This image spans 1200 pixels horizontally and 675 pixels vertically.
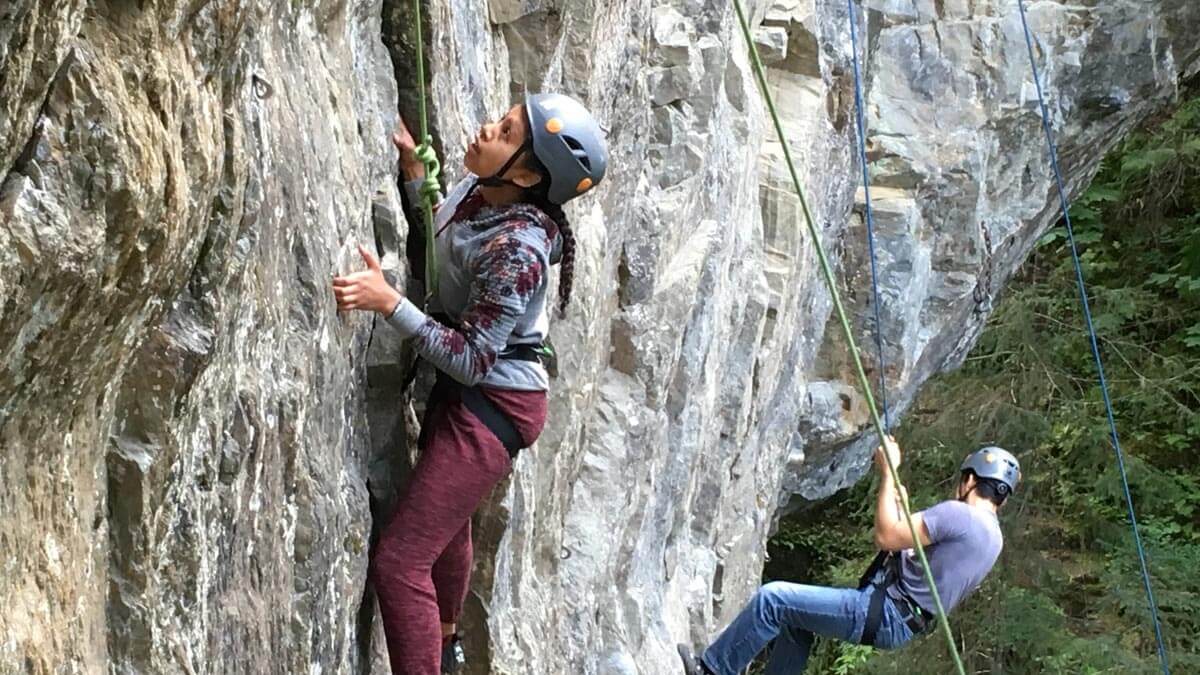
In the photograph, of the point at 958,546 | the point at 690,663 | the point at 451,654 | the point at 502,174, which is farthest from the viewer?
the point at 690,663

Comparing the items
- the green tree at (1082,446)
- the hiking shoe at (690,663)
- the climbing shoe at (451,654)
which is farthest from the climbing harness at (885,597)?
the green tree at (1082,446)

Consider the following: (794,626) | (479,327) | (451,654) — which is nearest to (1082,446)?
(794,626)

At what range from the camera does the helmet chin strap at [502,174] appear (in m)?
3.23

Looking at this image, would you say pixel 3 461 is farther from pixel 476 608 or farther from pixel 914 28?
pixel 914 28

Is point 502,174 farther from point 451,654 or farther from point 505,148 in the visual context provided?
point 451,654

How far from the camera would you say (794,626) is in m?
6.07

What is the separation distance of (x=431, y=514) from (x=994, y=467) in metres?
3.15

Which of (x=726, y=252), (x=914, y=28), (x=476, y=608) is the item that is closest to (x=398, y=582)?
(x=476, y=608)

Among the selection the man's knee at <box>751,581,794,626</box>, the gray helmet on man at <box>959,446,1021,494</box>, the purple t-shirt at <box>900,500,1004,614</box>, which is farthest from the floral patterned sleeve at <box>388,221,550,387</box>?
the man's knee at <box>751,581,794,626</box>

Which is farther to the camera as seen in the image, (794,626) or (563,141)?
(794,626)

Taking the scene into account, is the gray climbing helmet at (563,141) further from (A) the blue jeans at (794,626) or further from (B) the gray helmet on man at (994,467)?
(A) the blue jeans at (794,626)

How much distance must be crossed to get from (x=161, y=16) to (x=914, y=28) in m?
9.03

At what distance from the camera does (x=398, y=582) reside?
10.9ft

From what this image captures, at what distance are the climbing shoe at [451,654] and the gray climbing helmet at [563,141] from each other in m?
1.44
